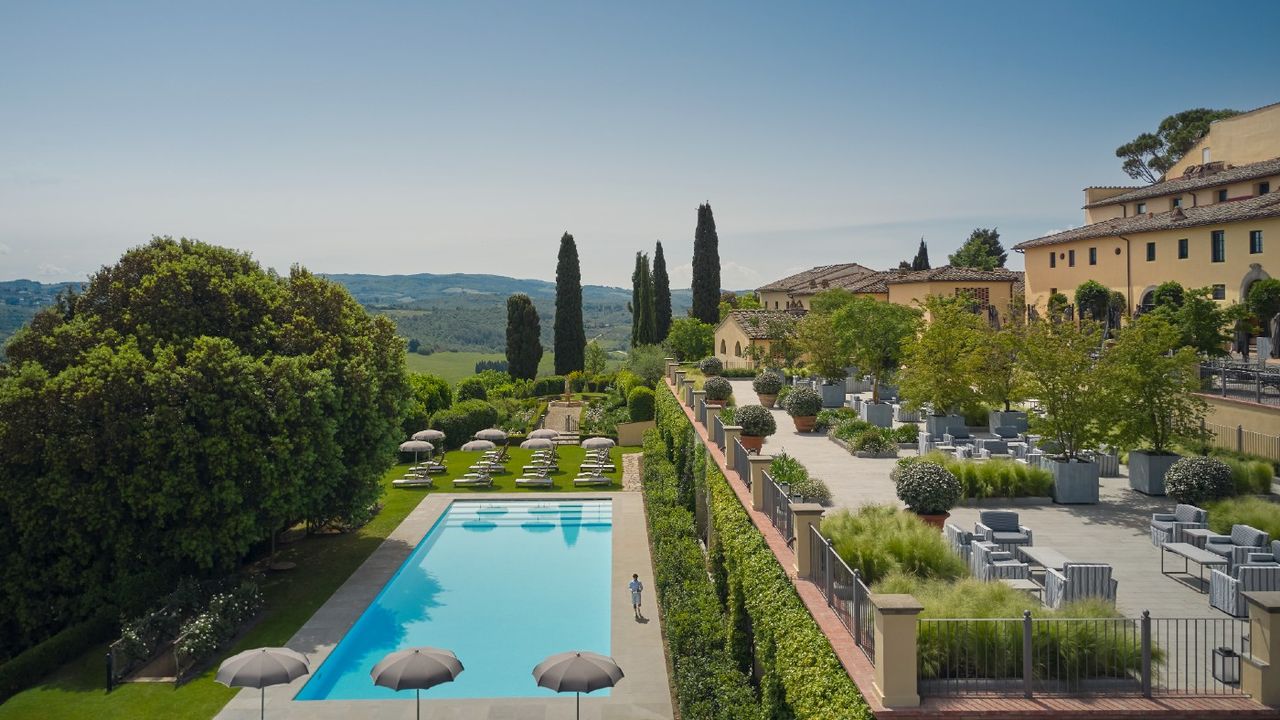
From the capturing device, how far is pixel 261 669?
14.9 m

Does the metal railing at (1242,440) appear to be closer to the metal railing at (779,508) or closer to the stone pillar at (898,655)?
the metal railing at (779,508)

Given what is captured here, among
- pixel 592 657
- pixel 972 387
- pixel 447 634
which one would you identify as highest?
pixel 972 387

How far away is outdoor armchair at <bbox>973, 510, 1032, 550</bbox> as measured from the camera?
13.2 meters

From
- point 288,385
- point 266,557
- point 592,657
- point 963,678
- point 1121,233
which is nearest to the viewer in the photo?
point 963,678

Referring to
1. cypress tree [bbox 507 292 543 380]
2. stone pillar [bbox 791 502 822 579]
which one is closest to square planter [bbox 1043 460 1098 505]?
stone pillar [bbox 791 502 822 579]

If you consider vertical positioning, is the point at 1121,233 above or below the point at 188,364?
above

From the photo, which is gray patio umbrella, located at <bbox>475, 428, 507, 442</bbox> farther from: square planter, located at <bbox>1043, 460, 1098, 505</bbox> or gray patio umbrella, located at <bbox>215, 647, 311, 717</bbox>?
square planter, located at <bbox>1043, 460, 1098, 505</bbox>

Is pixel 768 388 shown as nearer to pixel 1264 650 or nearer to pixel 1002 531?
pixel 1002 531

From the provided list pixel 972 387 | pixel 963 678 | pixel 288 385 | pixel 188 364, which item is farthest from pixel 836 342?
pixel 963 678

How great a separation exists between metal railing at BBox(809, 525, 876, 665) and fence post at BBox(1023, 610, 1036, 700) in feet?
4.66

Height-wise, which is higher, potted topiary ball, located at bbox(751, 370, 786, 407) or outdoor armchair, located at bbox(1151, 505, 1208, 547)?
potted topiary ball, located at bbox(751, 370, 786, 407)

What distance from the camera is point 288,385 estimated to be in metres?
21.9

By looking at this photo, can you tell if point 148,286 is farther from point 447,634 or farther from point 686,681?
point 686,681

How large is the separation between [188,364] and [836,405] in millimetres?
22886
